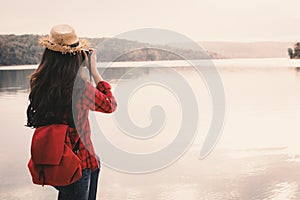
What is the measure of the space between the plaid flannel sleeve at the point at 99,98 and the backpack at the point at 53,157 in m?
0.11

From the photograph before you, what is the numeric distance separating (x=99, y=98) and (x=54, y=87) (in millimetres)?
147

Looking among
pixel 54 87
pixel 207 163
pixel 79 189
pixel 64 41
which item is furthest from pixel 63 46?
pixel 207 163

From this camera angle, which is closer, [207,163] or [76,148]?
[76,148]

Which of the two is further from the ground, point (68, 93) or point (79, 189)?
point (68, 93)

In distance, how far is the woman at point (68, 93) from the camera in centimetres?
163

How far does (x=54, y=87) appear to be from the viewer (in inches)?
64.0

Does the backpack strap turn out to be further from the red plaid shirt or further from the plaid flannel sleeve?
the plaid flannel sleeve

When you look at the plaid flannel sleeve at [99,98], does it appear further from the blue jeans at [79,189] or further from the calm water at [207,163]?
the calm water at [207,163]

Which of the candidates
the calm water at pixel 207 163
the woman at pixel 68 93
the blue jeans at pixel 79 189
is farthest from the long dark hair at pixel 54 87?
the calm water at pixel 207 163

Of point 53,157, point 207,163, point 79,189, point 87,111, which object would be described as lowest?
point 207,163

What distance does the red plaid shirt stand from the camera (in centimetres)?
166

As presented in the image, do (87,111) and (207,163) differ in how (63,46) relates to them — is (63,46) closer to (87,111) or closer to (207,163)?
(87,111)

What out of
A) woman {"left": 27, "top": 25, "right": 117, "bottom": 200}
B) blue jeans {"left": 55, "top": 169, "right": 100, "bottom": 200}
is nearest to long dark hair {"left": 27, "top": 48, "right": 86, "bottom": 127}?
woman {"left": 27, "top": 25, "right": 117, "bottom": 200}

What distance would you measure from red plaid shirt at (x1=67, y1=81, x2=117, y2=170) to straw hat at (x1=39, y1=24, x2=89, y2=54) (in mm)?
126
